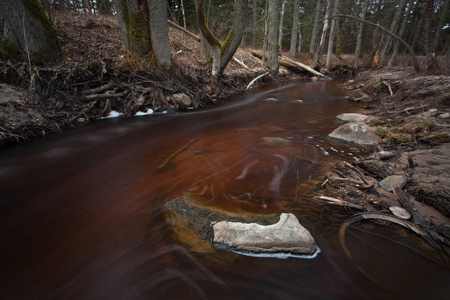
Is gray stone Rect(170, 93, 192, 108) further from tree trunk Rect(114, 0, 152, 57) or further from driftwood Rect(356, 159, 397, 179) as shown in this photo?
driftwood Rect(356, 159, 397, 179)

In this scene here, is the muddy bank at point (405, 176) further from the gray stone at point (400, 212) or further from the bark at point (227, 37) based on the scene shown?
the bark at point (227, 37)

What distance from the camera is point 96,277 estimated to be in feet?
5.94

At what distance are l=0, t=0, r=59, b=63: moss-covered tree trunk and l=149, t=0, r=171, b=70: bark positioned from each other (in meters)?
2.96

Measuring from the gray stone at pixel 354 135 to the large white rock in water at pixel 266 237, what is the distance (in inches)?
116

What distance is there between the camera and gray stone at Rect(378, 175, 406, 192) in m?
2.64

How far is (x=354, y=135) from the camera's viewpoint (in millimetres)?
4301

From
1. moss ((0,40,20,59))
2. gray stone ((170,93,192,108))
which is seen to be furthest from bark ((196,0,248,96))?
moss ((0,40,20,59))

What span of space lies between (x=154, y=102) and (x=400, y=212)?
701 centimetres

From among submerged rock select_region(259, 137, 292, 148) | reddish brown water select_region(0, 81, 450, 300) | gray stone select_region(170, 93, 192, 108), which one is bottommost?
reddish brown water select_region(0, 81, 450, 300)

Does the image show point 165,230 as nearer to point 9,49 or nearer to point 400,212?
point 400,212

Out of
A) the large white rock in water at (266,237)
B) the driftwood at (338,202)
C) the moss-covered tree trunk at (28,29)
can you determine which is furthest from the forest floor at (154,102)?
the large white rock in water at (266,237)

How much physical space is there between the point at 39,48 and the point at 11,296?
679 cm

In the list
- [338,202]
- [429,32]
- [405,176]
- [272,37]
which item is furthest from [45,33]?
[429,32]

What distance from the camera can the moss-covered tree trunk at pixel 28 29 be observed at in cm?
545
